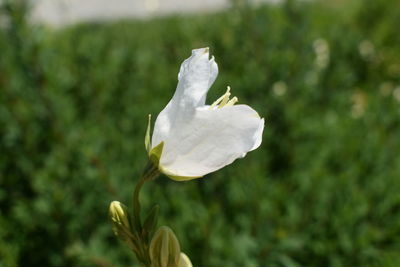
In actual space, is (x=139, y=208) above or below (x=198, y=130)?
below

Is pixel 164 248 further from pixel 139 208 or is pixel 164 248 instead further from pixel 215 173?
pixel 215 173

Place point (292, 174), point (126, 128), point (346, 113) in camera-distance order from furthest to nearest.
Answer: point (346, 113)
point (126, 128)
point (292, 174)

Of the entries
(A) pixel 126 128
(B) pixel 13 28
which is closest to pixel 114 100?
(A) pixel 126 128

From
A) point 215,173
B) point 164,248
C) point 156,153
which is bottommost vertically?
point 215,173

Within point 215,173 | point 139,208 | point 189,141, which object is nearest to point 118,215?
point 139,208

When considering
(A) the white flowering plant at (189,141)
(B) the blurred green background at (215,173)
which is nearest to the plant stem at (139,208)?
(A) the white flowering plant at (189,141)

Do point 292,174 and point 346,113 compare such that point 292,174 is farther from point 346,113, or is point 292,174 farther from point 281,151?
point 346,113
